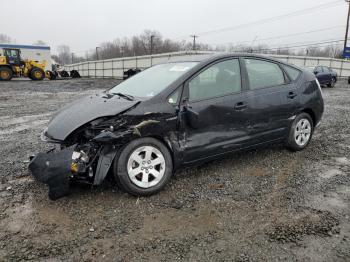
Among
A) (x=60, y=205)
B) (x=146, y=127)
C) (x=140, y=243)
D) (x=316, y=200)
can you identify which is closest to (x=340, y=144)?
(x=316, y=200)

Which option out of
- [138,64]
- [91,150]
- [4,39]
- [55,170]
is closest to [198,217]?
[91,150]

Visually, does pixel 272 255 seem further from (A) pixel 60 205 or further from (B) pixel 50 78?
(B) pixel 50 78

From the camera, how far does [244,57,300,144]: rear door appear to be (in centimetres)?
420

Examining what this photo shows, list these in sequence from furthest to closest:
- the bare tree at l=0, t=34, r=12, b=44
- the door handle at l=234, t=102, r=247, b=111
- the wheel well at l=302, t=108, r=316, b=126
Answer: the bare tree at l=0, t=34, r=12, b=44
the wheel well at l=302, t=108, r=316, b=126
the door handle at l=234, t=102, r=247, b=111

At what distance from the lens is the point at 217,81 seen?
3.95 m

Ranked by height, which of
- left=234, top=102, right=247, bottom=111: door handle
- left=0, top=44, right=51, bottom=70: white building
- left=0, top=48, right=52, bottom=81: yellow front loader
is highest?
left=0, top=44, right=51, bottom=70: white building

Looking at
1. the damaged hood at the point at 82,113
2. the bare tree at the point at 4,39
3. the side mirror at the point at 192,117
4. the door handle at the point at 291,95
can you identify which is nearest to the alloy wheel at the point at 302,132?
the door handle at the point at 291,95

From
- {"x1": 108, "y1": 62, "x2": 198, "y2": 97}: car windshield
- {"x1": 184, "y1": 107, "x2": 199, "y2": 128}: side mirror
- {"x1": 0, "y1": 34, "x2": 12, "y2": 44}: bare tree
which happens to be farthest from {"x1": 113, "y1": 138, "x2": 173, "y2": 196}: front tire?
{"x1": 0, "y1": 34, "x2": 12, "y2": 44}: bare tree

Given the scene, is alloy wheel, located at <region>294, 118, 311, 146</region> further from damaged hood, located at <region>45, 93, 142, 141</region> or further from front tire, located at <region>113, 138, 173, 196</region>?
damaged hood, located at <region>45, 93, 142, 141</region>

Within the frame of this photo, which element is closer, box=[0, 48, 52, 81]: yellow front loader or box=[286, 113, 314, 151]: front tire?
box=[286, 113, 314, 151]: front tire

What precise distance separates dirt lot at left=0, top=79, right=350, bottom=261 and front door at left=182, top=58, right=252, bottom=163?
44 cm

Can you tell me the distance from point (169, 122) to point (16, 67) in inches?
1072

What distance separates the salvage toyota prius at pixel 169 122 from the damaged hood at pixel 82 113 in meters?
0.01

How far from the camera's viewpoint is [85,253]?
8.08 feet
